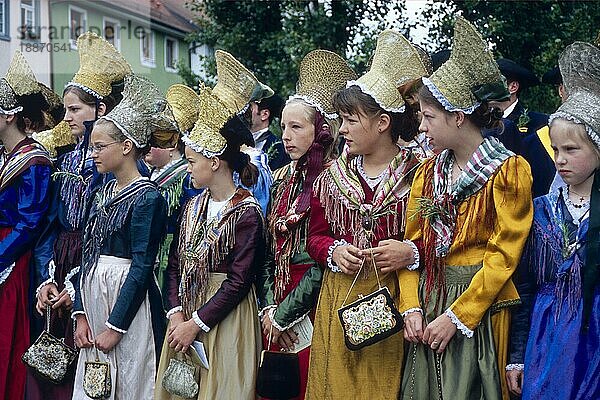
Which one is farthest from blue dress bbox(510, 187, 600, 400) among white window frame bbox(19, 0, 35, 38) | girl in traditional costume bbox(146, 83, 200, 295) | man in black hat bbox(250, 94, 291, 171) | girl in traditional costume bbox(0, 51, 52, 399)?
white window frame bbox(19, 0, 35, 38)

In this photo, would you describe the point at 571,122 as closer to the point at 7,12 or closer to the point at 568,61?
the point at 568,61

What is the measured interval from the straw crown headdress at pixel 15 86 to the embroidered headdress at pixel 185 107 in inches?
37.5

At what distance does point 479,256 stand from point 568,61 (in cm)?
92

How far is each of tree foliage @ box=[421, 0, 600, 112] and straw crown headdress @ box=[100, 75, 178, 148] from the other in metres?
6.81

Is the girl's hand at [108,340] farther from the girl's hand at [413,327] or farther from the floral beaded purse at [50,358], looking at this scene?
the girl's hand at [413,327]

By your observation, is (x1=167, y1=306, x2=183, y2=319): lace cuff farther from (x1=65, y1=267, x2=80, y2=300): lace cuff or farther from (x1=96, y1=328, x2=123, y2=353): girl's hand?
(x1=65, y1=267, x2=80, y2=300): lace cuff

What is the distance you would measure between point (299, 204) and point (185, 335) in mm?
892

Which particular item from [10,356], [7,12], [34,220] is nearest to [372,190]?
[34,220]

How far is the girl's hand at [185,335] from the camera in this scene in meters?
4.46

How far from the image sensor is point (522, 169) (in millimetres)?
3668

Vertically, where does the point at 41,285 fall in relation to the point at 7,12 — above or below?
below

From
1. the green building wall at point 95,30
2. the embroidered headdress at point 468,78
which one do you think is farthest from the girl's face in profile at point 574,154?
the green building wall at point 95,30

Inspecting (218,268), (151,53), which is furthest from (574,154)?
(151,53)

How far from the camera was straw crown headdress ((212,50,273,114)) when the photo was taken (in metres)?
4.97
